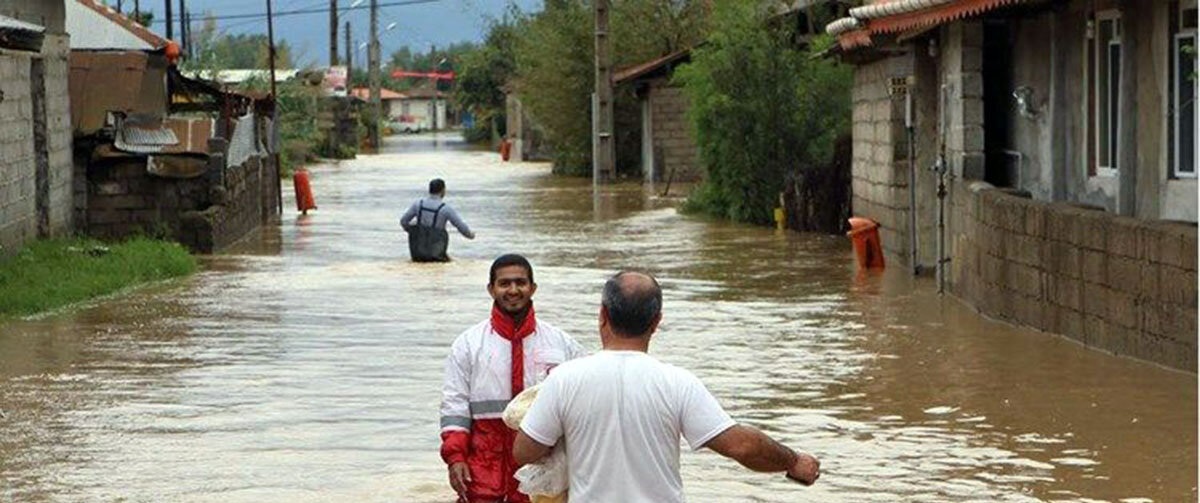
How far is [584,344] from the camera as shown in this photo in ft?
60.6

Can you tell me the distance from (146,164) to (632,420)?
2394 cm

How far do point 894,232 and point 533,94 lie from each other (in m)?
33.9

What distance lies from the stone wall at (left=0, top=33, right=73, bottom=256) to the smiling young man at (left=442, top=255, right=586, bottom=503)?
1663cm

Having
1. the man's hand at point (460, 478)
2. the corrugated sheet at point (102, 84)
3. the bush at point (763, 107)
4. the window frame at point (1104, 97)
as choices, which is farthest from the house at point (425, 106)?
the man's hand at point (460, 478)

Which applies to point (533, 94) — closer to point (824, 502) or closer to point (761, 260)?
point (761, 260)

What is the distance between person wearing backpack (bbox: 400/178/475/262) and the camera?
26250 mm

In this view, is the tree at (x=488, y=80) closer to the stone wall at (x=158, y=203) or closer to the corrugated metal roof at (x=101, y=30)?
the corrugated metal roof at (x=101, y=30)

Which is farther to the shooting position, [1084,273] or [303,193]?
[303,193]

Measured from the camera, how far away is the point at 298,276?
1007 inches

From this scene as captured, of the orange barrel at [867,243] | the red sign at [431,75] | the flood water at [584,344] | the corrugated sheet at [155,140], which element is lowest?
the flood water at [584,344]

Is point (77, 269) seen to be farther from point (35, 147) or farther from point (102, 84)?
point (102, 84)

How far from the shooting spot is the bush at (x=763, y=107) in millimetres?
35875

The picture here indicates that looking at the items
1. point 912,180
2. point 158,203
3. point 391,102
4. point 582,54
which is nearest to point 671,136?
point 582,54

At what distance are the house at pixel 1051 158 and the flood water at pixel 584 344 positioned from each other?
0.41 m
